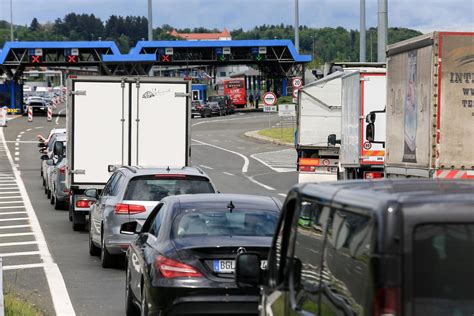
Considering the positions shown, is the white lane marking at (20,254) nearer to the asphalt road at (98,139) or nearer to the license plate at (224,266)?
the asphalt road at (98,139)

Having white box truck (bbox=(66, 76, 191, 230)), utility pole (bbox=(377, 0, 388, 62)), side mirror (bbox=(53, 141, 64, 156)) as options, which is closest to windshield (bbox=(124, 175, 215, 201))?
white box truck (bbox=(66, 76, 191, 230))

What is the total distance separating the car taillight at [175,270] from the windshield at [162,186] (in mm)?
5334

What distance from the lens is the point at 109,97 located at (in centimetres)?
2175

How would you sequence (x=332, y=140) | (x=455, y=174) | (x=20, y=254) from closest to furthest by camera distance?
(x=455, y=174), (x=20, y=254), (x=332, y=140)

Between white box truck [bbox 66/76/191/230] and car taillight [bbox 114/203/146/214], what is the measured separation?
5.73 m

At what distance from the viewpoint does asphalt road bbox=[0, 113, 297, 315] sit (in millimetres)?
14016

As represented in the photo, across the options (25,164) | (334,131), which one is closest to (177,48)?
(25,164)

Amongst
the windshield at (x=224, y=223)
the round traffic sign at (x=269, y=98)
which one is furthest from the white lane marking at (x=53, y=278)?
the round traffic sign at (x=269, y=98)

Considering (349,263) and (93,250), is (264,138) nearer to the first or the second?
(93,250)

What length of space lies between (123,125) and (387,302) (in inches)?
687

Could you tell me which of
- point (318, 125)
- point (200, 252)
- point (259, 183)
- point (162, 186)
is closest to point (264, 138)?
point (259, 183)

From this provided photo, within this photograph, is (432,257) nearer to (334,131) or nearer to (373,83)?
(373,83)

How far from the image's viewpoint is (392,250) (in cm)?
459

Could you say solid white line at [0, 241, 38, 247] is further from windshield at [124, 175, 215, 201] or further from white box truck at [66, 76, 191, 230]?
windshield at [124, 175, 215, 201]
